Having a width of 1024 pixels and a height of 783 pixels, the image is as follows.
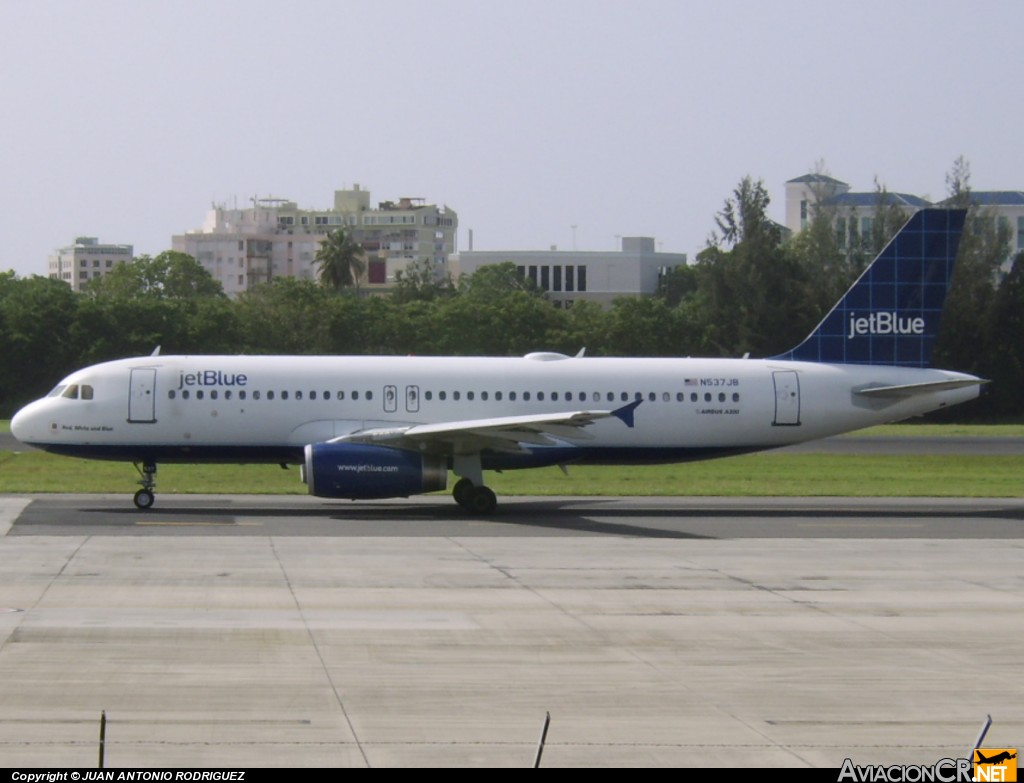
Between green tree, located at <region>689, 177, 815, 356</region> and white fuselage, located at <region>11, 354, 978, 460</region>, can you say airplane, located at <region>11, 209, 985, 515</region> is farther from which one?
green tree, located at <region>689, 177, 815, 356</region>

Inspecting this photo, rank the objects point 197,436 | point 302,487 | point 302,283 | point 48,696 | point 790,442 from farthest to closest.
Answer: point 302,283
point 302,487
point 790,442
point 197,436
point 48,696

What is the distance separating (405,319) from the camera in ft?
298

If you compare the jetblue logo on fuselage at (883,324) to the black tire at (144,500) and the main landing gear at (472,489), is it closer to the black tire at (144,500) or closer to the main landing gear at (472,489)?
the main landing gear at (472,489)

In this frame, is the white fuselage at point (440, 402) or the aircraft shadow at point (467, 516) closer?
the aircraft shadow at point (467, 516)

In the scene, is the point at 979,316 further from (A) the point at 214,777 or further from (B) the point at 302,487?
(A) the point at 214,777

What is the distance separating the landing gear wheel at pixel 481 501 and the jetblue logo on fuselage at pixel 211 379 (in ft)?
17.2

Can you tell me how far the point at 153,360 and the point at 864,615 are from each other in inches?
712

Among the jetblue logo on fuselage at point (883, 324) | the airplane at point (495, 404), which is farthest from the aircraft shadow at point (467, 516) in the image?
the jetblue logo on fuselage at point (883, 324)

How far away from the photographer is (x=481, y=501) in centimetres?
3014

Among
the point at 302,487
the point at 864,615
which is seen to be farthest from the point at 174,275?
the point at 864,615

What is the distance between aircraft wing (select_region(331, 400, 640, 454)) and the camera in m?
28.6

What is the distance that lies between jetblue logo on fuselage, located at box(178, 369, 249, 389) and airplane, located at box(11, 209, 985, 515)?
0.10ft

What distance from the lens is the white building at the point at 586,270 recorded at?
192 m

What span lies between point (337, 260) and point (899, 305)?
14086 cm
